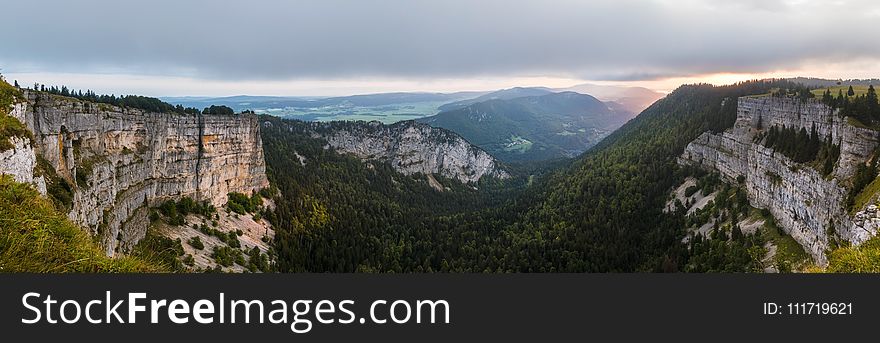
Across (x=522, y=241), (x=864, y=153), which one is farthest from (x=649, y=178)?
(x=864, y=153)

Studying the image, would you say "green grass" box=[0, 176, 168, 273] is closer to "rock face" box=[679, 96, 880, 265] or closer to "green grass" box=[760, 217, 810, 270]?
"rock face" box=[679, 96, 880, 265]

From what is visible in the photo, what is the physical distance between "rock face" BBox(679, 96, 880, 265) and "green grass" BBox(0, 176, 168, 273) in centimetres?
2825

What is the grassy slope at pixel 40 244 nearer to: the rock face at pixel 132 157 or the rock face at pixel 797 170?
the rock face at pixel 132 157

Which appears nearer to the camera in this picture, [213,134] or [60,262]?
[60,262]

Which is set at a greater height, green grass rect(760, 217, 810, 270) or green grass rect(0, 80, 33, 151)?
green grass rect(0, 80, 33, 151)

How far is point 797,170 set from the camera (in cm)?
6094

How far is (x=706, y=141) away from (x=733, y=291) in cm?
11378

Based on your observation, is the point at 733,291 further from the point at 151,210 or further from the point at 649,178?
the point at 649,178

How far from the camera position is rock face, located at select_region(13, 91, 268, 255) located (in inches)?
1496

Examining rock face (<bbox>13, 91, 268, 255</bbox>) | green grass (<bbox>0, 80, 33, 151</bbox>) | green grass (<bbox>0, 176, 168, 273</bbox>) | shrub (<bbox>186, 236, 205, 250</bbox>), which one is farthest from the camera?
shrub (<bbox>186, 236, 205, 250</bbox>)

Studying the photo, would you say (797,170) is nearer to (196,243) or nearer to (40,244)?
(40,244)

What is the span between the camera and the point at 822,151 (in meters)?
60.0

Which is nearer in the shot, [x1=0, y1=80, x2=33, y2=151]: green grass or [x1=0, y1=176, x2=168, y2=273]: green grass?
[x1=0, y1=176, x2=168, y2=273]: green grass

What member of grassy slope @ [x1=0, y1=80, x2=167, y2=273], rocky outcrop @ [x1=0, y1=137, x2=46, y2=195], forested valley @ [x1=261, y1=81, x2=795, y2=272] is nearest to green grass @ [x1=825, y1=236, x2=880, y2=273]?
grassy slope @ [x1=0, y1=80, x2=167, y2=273]
